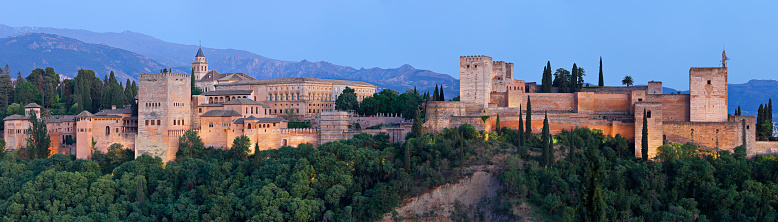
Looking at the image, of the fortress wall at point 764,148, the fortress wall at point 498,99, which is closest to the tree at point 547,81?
the fortress wall at point 498,99

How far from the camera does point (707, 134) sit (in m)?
40.4

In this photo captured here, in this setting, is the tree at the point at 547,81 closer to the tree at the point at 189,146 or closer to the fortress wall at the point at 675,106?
the fortress wall at the point at 675,106

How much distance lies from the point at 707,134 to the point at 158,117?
33.8 m

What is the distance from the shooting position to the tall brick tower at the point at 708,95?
41.1 m

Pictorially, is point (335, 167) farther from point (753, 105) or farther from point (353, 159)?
point (753, 105)

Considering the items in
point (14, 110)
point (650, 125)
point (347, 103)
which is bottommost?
point (650, 125)

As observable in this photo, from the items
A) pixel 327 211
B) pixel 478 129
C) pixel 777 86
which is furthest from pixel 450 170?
pixel 777 86

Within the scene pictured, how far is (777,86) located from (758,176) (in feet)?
318

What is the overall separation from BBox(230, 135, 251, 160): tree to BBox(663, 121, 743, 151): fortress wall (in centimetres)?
2554

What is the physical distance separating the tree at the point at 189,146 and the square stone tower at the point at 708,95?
30623 mm

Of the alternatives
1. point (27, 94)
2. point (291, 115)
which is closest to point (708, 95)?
point (291, 115)

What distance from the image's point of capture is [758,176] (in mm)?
37625

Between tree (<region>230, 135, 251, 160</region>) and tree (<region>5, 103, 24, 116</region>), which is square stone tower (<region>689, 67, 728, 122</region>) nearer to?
tree (<region>230, 135, 251, 160</region>)

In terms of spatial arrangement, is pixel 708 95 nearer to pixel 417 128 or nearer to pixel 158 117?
pixel 417 128
